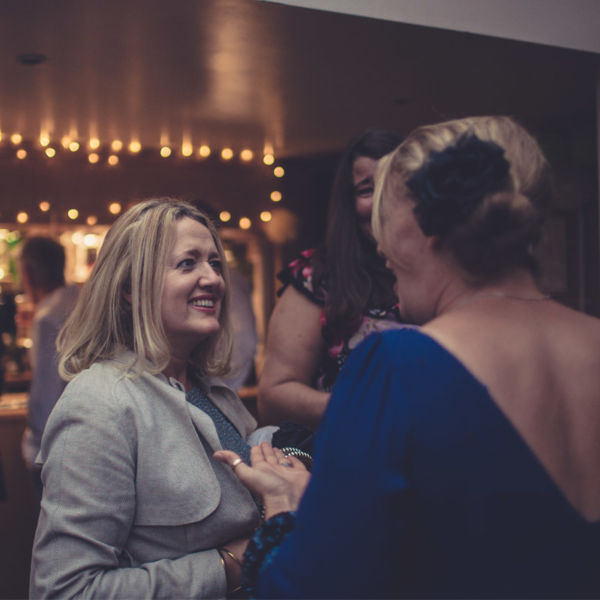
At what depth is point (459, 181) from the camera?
1011 mm

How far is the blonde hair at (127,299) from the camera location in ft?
5.35

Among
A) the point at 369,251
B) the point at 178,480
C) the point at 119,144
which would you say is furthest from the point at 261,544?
the point at 119,144

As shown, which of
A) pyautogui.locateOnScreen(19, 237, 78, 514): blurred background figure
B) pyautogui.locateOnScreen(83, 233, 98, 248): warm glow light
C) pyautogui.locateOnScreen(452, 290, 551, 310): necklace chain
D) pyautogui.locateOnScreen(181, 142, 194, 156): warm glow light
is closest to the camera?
pyautogui.locateOnScreen(452, 290, 551, 310): necklace chain

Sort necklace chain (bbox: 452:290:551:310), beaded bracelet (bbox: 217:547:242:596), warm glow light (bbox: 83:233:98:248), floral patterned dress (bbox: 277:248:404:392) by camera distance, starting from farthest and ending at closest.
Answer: warm glow light (bbox: 83:233:98:248)
floral patterned dress (bbox: 277:248:404:392)
beaded bracelet (bbox: 217:547:242:596)
necklace chain (bbox: 452:290:551:310)

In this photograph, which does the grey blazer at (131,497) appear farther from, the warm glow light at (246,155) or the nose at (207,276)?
the warm glow light at (246,155)

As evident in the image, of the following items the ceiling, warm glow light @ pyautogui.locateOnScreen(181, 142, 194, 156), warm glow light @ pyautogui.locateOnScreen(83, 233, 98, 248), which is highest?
warm glow light @ pyautogui.locateOnScreen(181, 142, 194, 156)

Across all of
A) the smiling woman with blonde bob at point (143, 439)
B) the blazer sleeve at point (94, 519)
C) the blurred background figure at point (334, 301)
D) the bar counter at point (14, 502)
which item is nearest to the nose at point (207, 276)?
the smiling woman with blonde bob at point (143, 439)

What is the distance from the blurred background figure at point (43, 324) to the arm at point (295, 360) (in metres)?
1.45

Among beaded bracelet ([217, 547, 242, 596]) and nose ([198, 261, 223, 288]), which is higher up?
nose ([198, 261, 223, 288])

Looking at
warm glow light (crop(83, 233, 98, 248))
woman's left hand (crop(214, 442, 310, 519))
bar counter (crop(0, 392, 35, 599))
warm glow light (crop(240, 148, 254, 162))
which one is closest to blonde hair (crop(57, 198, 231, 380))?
woman's left hand (crop(214, 442, 310, 519))

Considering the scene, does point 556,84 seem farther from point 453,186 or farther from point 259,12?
point 453,186

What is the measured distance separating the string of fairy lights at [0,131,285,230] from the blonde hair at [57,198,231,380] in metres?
4.33

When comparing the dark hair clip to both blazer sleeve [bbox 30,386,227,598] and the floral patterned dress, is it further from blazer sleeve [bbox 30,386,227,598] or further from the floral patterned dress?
the floral patterned dress

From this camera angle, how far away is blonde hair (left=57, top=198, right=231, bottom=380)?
5.35 ft
